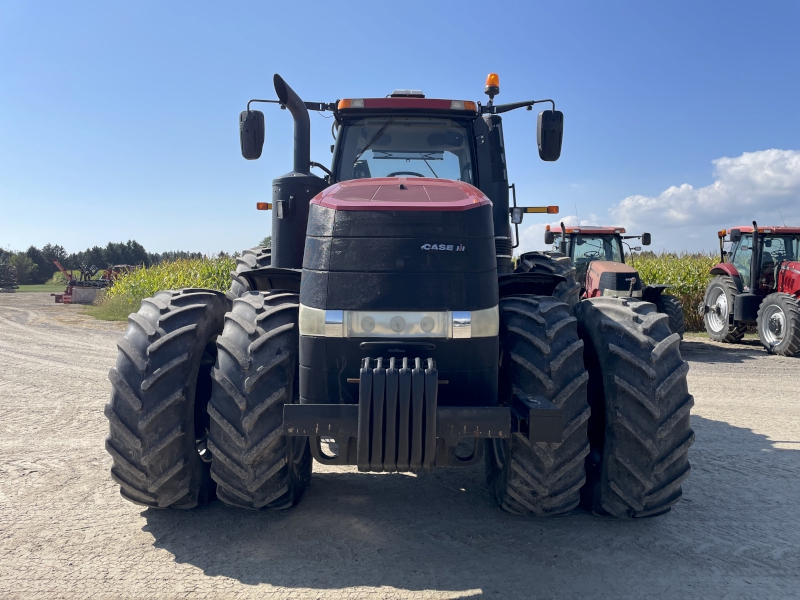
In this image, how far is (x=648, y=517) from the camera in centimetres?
363

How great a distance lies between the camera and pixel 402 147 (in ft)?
16.5

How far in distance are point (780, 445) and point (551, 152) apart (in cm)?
333

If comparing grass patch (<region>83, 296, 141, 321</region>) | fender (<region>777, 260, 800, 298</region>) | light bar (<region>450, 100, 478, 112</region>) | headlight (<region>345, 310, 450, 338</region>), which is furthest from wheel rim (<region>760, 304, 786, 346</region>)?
grass patch (<region>83, 296, 141, 321</region>)

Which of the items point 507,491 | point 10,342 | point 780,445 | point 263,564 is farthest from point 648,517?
point 10,342

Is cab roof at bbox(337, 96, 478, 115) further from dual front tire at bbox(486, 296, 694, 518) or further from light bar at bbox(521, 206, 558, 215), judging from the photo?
dual front tire at bbox(486, 296, 694, 518)

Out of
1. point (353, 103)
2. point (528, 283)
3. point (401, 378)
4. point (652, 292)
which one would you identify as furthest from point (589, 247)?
point (401, 378)

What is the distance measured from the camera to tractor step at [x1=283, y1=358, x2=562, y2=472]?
9.38ft

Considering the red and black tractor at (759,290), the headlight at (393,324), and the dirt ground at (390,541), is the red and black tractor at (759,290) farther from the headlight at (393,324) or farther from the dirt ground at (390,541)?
the headlight at (393,324)

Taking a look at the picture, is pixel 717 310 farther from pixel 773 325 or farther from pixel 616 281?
pixel 616 281

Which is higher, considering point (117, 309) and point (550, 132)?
point (550, 132)

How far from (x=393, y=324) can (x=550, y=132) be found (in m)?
2.83

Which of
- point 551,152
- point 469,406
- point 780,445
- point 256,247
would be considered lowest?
point 780,445

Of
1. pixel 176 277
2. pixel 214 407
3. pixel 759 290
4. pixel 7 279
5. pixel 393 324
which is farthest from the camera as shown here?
pixel 7 279

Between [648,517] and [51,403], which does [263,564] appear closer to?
[648,517]
